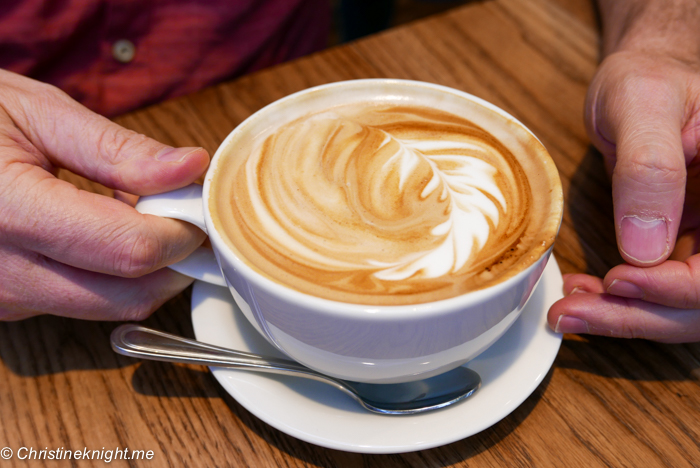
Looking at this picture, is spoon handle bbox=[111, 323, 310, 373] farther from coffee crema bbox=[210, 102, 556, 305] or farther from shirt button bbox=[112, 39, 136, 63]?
shirt button bbox=[112, 39, 136, 63]

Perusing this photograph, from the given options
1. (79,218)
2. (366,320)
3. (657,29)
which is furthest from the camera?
(657,29)

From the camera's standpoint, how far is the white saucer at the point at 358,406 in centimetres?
75

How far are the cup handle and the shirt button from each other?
74 centimetres

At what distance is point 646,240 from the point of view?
87 cm

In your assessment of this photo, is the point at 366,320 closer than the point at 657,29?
Yes

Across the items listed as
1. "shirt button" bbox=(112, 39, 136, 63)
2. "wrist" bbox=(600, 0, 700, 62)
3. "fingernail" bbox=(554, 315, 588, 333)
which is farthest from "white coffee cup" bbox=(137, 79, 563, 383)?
"shirt button" bbox=(112, 39, 136, 63)

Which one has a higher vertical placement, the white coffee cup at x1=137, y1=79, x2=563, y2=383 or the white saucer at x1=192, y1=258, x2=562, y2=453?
the white coffee cup at x1=137, y1=79, x2=563, y2=383

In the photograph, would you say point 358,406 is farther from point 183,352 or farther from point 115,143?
point 115,143

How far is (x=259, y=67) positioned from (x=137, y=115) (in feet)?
1.57

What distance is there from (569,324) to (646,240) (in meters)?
0.19

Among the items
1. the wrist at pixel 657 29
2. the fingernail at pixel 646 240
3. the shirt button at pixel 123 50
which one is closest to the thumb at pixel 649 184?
the fingernail at pixel 646 240

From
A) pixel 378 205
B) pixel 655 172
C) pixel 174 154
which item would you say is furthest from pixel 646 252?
pixel 174 154

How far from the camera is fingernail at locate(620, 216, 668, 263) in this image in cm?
86

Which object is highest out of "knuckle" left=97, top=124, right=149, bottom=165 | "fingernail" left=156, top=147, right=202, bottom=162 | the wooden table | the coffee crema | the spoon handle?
"knuckle" left=97, top=124, right=149, bottom=165
